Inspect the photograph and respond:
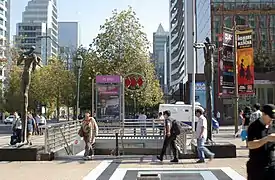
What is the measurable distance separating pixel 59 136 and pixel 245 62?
785 inches

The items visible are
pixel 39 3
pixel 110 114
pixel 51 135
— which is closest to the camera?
pixel 51 135

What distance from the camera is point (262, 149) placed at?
6242 millimetres

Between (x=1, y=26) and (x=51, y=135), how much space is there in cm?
11570

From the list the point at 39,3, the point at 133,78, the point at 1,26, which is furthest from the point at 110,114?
the point at 39,3

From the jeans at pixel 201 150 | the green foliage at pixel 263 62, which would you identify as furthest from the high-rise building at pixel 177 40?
the jeans at pixel 201 150

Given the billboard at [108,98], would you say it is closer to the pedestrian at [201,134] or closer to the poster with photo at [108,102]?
the poster with photo at [108,102]

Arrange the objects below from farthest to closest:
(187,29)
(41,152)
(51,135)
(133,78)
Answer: (187,29) < (133,78) < (51,135) < (41,152)

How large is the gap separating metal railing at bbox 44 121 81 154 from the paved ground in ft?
2.92

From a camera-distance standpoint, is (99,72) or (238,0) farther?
(238,0)

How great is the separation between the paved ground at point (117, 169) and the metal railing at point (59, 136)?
35.1 inches

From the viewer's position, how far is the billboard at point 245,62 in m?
33.2

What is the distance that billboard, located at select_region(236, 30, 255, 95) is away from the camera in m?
33.2

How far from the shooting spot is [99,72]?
145 feet

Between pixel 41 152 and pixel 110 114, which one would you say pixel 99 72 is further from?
pixel 41 152
